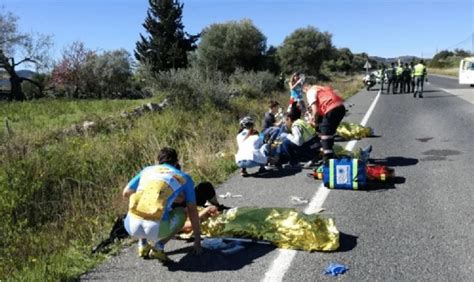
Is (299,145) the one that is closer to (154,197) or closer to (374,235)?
(374,235)

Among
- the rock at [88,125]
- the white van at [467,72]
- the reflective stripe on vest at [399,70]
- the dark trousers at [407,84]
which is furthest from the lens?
the white van at [467,72]

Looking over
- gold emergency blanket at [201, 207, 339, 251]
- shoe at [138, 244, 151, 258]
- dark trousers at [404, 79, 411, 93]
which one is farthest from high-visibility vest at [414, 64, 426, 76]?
shoe at [138, 244, 151, 258]

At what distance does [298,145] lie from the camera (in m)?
8.84

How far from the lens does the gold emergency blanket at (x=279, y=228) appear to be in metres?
4.86

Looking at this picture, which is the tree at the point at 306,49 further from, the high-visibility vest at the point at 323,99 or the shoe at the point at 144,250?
the shoe at the point at 144,250

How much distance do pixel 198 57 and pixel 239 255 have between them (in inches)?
2030

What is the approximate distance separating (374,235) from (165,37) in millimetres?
49054

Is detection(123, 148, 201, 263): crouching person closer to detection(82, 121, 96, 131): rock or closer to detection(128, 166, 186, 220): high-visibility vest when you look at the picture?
detection(128, 166, 186, 220): high-visibility vest

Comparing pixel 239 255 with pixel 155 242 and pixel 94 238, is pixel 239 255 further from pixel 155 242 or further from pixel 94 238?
pixel 94 238

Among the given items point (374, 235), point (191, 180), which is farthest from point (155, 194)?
point (374, 235)

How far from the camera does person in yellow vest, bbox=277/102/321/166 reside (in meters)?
8.82

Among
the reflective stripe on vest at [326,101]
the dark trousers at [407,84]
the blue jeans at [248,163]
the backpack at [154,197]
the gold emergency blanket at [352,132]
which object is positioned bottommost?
the dark trousers at [407,84]

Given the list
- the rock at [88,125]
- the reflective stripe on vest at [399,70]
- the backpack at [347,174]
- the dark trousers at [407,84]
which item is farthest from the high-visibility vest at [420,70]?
the backpack at [347,174]

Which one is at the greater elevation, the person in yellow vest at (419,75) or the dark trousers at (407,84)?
the person in yellow vest at (419,75)
